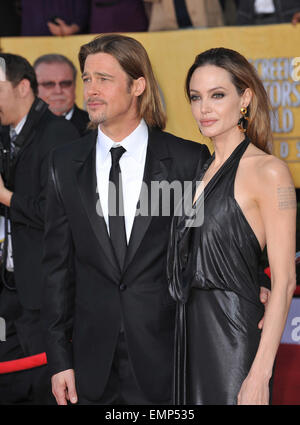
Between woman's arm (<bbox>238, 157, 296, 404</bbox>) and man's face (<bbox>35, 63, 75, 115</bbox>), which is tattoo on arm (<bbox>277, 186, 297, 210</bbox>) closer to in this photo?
woman's arm (<bbox>238, 157, 296, 404</bbox>)

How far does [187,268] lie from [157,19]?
3.33 metres

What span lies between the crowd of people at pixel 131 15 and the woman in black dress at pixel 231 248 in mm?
2637

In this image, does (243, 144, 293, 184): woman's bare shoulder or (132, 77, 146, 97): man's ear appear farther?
(132, 77, 146, 97): man's ear

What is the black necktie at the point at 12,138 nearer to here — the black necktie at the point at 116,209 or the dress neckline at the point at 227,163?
the black necktie at the point at 116,209

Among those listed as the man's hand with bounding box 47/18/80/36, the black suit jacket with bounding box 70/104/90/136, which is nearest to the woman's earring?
the black suit jacket with bounding box 70/104/90/136

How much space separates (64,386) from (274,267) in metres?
0.98

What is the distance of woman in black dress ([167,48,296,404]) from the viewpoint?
7.91 ft

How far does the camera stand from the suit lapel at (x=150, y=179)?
275cm

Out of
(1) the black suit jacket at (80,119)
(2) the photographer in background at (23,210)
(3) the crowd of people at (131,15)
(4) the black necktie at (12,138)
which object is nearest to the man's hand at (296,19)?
(3) the crowd of people at (131,15)

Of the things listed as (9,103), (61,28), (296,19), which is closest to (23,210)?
(9,103)

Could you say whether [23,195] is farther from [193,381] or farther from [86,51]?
[193,381]

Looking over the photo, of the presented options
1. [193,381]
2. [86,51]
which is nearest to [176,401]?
[193,381]

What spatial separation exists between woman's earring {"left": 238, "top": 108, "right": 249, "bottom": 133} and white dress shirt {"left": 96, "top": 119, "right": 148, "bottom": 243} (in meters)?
0.43

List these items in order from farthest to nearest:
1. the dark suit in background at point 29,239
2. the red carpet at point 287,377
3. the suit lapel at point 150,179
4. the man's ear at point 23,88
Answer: the man's ear at point 23,88 → the dark suit in background at point 29,239 → the red carpet at point 287,377 → the suit lapel at point 150,179
